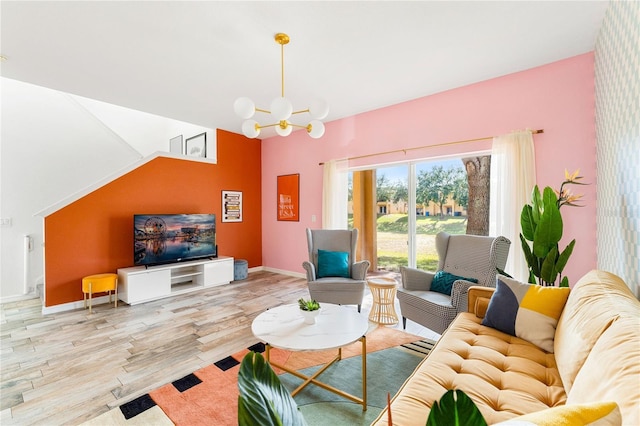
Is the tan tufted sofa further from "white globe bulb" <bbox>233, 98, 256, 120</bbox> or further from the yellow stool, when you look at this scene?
the yellow stool

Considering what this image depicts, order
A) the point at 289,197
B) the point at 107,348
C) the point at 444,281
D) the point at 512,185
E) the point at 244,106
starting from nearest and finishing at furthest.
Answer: the point at 244,106 < the point at 107,348 < the point at 444,281 < the point at 512,185 < the point at 289,197

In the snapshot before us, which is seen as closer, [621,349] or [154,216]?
[621,349]

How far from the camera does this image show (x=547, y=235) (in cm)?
215

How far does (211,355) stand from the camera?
95.2 inches

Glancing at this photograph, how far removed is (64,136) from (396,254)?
18.4ft

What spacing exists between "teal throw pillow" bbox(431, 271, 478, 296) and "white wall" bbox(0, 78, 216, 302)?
456 cm

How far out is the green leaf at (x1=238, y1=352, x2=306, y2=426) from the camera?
54cm

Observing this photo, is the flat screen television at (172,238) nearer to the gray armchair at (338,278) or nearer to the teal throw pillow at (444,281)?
the gray armchair at (338,278)

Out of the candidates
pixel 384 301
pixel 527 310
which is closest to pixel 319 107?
pixel 527 310

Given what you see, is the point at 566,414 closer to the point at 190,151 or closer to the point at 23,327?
the point at 23,327

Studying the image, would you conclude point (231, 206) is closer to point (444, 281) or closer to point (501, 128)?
point (444, 281)

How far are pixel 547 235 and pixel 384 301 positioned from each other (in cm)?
172

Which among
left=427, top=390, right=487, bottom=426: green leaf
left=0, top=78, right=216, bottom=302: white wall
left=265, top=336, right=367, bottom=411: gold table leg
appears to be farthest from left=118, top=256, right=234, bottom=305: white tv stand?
left=427, top=390, right=487, bottom=426: green leaf

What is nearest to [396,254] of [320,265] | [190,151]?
[320,265]
